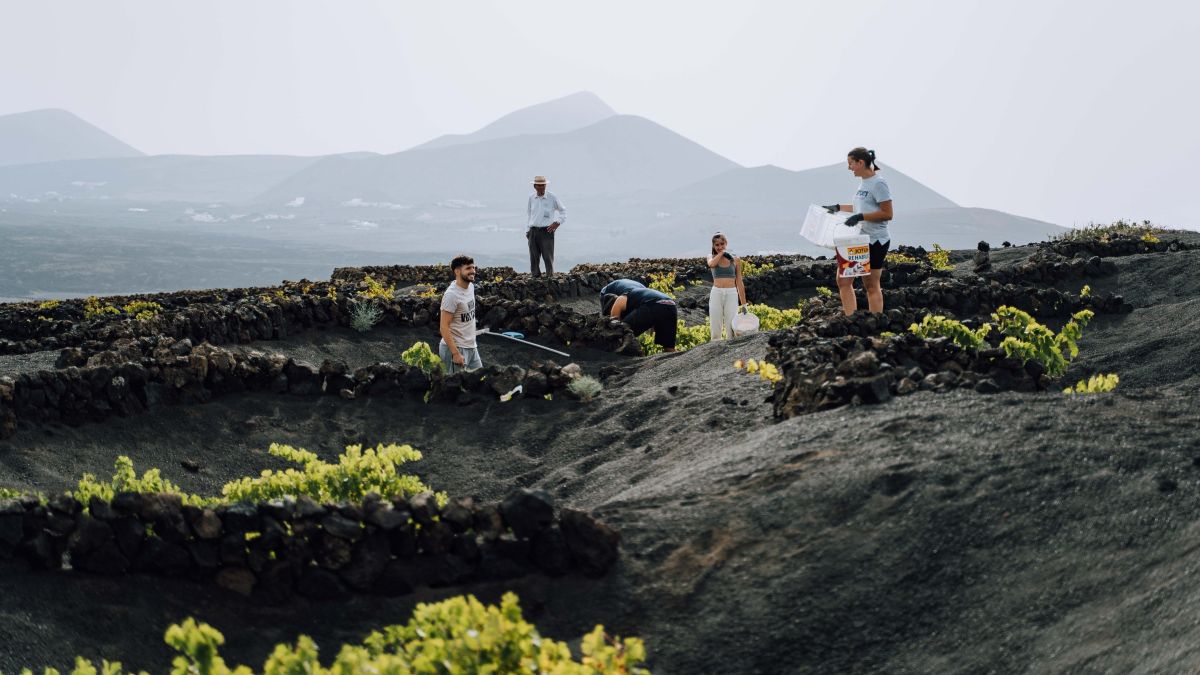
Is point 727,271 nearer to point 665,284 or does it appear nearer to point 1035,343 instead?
point 1035,343

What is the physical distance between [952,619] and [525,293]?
51.2 feet

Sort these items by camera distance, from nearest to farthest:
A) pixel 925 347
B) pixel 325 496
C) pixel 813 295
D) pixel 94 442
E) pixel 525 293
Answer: pixel 325 496
pixel 925 347
pixel 94 442
pixel 525 293
pixel 813 295

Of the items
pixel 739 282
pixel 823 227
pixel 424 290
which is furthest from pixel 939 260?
pixel 823 227

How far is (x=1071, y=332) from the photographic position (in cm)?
948

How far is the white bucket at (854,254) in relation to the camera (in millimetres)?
10969

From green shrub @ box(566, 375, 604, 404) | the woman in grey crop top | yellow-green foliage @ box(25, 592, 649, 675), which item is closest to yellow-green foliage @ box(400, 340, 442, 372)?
green shrub @ box(566, 375, 604, 404)

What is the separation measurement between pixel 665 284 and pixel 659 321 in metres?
7.62

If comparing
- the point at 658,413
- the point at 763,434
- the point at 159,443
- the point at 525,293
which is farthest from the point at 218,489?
the point at 525,293

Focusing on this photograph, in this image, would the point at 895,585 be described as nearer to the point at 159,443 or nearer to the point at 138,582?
the point at 138,582

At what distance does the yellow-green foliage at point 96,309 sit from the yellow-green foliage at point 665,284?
10.3 meters

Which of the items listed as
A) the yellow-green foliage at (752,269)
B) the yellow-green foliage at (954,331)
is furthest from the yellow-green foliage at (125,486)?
the yellow-green foliage at (752,269)

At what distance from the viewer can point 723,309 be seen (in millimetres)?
13484

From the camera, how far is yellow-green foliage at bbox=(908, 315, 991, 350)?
30.6 ft

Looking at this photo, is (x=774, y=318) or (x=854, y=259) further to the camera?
(x=774, y=318)
